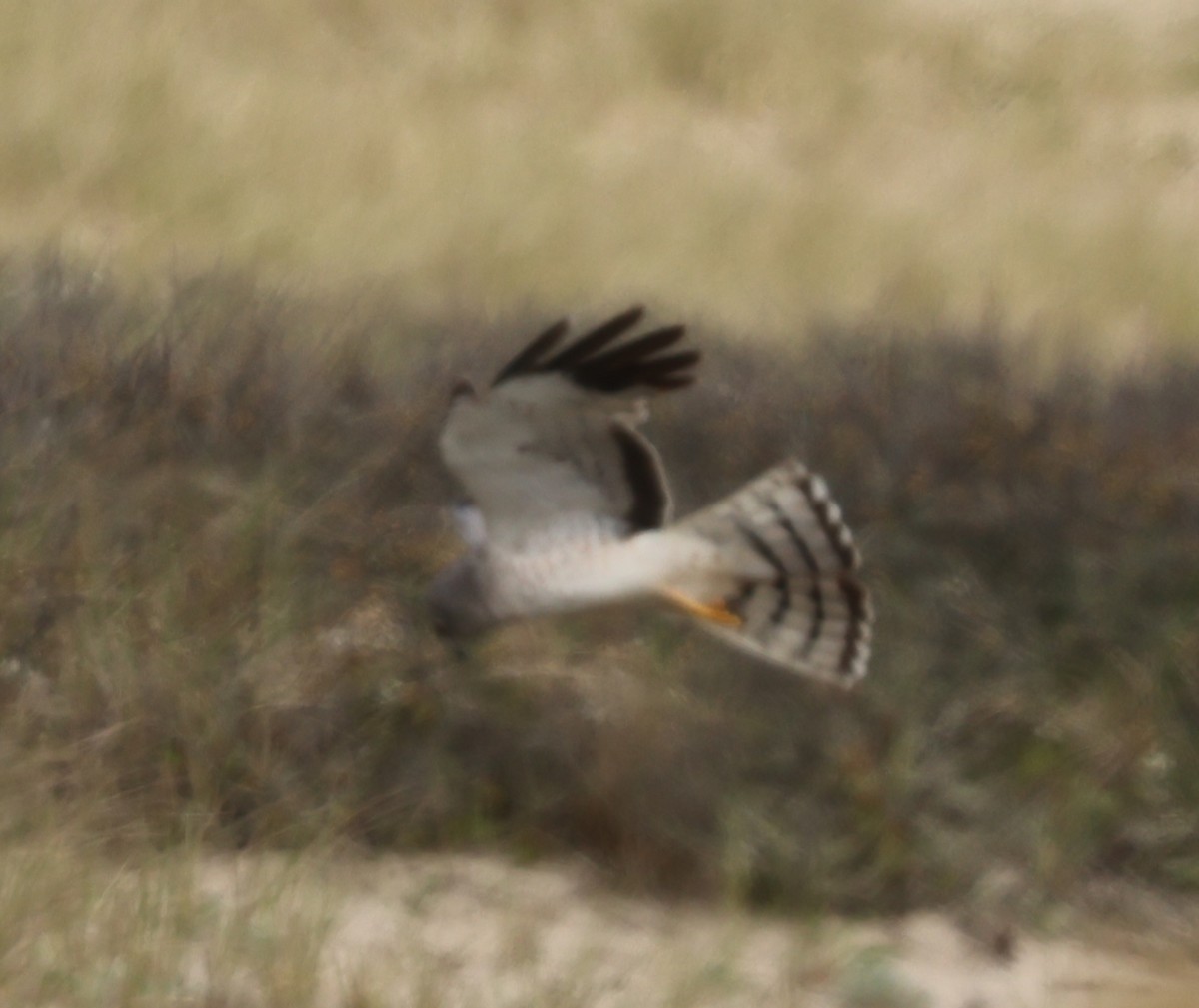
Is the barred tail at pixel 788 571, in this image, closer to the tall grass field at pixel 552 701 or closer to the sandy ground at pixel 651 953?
the tall grass field at pixel 552 701

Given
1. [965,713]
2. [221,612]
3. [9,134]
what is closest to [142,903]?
[221,612]

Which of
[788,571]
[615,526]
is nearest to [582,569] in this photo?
[615,526]

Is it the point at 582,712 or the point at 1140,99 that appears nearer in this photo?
the point at 582,712

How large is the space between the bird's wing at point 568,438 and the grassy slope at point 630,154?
9.02 feet

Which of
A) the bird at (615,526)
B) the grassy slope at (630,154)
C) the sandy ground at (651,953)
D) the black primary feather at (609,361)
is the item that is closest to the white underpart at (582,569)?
the bird at (615,526)

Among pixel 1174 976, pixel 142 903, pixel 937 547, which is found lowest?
pixel 1174 976

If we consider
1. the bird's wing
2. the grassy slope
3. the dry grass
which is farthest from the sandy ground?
the grassy slope

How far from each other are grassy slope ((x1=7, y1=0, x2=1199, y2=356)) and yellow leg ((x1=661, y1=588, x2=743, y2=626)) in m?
2.61

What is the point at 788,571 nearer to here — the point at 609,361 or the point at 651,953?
the point at 609,361

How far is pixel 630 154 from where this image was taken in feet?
45.9

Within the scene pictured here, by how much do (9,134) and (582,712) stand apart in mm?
7835

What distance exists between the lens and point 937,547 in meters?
5.30

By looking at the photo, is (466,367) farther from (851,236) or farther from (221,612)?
(851,236)

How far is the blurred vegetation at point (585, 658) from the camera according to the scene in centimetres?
468
